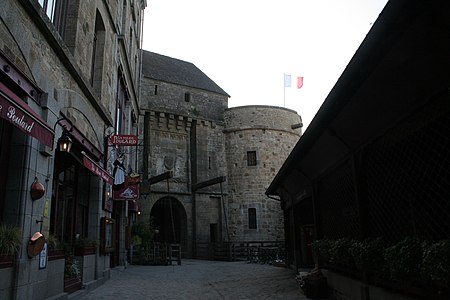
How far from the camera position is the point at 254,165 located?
26.6m

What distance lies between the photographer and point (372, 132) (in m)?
5.09

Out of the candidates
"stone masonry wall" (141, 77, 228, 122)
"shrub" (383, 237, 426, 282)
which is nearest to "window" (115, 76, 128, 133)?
"stone masonry wall" (141, 77, 228, 122)

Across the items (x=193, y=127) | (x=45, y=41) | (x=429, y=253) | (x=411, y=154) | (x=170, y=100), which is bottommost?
(x=429, y=253)

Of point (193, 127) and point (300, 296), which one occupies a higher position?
point (193, 127)

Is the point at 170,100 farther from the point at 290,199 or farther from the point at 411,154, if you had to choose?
the point at 411,154

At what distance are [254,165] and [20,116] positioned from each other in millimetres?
22531

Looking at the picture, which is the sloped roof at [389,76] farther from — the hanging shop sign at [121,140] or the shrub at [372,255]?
the hanging shop sign at [121,140]

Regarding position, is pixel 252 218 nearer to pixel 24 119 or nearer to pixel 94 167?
pixel 94 167

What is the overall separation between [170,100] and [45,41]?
19.3 metres

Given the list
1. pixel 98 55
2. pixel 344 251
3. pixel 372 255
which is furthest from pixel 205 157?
pixel 372 255

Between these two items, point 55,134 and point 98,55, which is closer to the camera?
point 55,134

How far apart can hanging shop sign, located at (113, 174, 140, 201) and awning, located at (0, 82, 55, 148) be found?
672 centimetres

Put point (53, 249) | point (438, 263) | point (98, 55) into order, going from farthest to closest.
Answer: point (98, 55), point (53, 249), point (438, 263)

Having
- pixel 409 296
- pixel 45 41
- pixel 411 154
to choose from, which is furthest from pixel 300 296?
pixel 45 41
